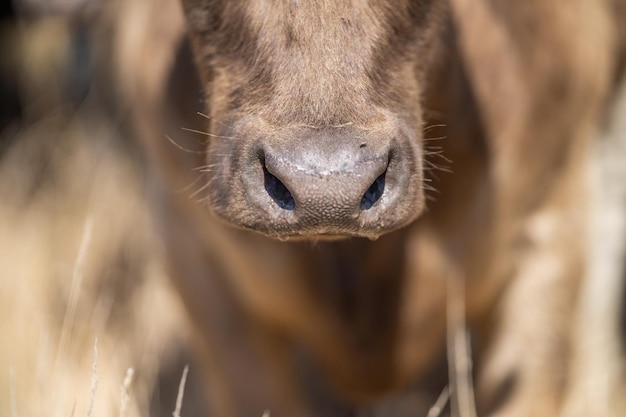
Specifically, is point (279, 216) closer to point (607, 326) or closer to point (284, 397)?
point (284, 397)

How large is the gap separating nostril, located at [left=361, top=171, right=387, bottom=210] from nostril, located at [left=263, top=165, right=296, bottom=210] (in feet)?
0.44

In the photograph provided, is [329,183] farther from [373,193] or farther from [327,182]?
[373,193]

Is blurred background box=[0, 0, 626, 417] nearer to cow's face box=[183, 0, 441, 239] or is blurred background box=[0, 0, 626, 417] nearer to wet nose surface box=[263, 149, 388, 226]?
cow's face box=[183, 0, 441, 239]

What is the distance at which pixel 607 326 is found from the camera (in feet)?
14.1

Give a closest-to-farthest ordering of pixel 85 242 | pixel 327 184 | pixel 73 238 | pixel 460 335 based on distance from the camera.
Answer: pixel 327 184, pixel 85 242, pixel 460 335, pixel 73 238

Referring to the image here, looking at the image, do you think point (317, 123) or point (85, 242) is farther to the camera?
point (85, 242)

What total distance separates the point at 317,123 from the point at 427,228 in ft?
3.66

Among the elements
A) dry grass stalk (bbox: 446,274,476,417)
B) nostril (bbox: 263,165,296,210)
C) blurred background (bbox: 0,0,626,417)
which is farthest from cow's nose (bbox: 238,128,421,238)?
dry grass stalk (bbox: 446,274,476,417)

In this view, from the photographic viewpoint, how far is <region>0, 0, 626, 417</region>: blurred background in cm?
388

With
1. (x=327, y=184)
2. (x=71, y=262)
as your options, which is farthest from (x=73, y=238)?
(x=327, y=184)

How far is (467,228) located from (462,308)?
229mm

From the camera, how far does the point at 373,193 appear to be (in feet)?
7.06

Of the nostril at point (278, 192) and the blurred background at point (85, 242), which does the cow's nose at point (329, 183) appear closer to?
the nostril at point (278, 192)

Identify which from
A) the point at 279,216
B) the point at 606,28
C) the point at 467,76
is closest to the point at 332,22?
the point at 279,216
